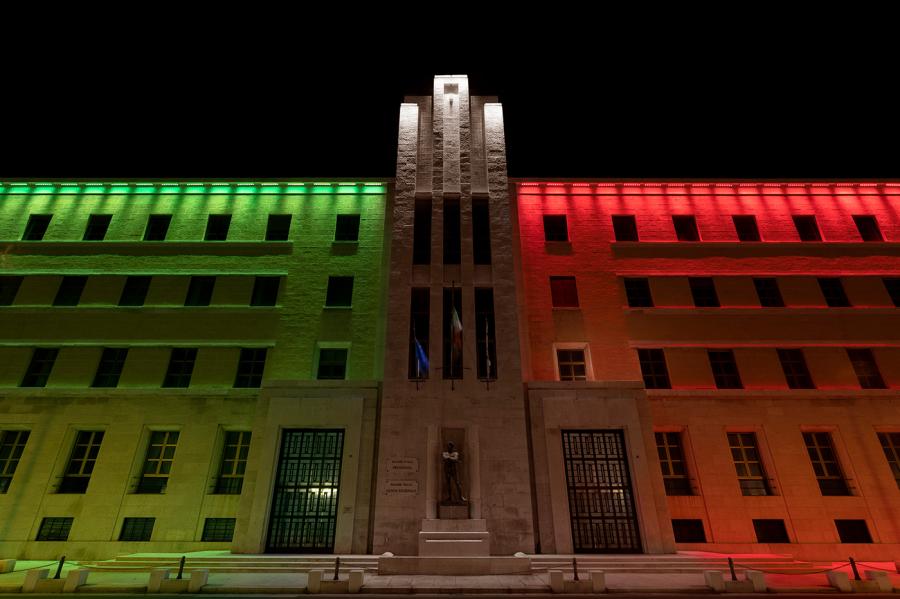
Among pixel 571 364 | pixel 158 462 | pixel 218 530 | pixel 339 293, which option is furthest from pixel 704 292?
pixel 158 462

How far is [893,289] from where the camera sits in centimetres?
2738

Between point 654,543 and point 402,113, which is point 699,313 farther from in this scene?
point 402,113

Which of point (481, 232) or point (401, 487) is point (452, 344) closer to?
point (401, 487)

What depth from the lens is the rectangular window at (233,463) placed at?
22562 mm

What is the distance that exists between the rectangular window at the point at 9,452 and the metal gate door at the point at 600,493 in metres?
24.0

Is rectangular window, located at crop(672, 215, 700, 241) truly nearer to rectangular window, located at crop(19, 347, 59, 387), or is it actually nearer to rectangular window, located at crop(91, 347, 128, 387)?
rectangular window, located at crop(91, 347, 128, 387)

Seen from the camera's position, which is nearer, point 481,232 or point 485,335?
point 485,335

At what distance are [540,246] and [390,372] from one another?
37.8ft

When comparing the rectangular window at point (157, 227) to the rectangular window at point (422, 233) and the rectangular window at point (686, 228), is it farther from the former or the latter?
the rectangular window at point (686, 228)

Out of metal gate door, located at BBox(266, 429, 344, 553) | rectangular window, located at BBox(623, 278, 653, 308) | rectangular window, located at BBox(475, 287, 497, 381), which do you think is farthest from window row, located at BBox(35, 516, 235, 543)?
rectangular window, located at BBox(623, 278, 653, 308)

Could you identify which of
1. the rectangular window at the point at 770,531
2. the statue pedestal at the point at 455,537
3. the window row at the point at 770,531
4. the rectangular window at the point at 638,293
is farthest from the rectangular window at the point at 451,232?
the rectangular window at the point at 770,531

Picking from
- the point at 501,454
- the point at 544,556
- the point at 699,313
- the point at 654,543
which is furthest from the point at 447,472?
the point at 699,313

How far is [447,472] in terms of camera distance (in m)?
19.9

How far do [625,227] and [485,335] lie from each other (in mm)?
11498
